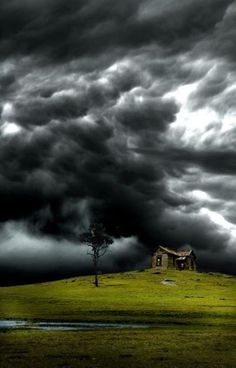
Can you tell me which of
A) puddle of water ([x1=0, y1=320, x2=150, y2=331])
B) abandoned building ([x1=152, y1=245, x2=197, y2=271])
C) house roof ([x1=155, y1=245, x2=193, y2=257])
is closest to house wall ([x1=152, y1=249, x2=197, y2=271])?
abandoned building ([x1=152, y1=245, x2=197, y2=271])

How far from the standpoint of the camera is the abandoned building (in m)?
178

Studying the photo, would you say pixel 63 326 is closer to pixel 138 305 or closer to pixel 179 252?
pixel 138 305

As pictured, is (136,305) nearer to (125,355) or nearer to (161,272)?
(125,355)

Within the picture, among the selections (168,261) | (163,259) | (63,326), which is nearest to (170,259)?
(168,261)

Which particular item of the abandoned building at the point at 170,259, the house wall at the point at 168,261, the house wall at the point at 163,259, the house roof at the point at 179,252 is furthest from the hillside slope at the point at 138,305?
the house roof at the point at 179,252

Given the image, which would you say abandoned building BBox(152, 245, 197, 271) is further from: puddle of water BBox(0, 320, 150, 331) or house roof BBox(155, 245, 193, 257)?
puddle of water BBox(0, 320, 150, 331)

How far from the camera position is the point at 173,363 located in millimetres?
22250

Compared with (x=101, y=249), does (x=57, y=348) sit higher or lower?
lower

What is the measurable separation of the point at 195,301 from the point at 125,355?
59.2 metres

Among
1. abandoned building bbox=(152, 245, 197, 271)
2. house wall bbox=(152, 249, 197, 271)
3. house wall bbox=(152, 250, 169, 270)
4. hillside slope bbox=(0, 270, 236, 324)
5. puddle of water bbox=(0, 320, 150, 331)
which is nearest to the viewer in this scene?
puddle of water bbox=(0, 320, 150, 331)

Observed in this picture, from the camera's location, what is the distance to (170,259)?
586 feet

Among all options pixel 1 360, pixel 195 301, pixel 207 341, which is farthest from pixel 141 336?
pixel 195 301

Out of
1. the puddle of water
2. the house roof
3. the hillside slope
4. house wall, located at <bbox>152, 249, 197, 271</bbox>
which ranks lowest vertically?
the puddle of water

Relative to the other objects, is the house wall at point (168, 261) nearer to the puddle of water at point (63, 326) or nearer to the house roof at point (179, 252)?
the house roof at point (179, 252)
